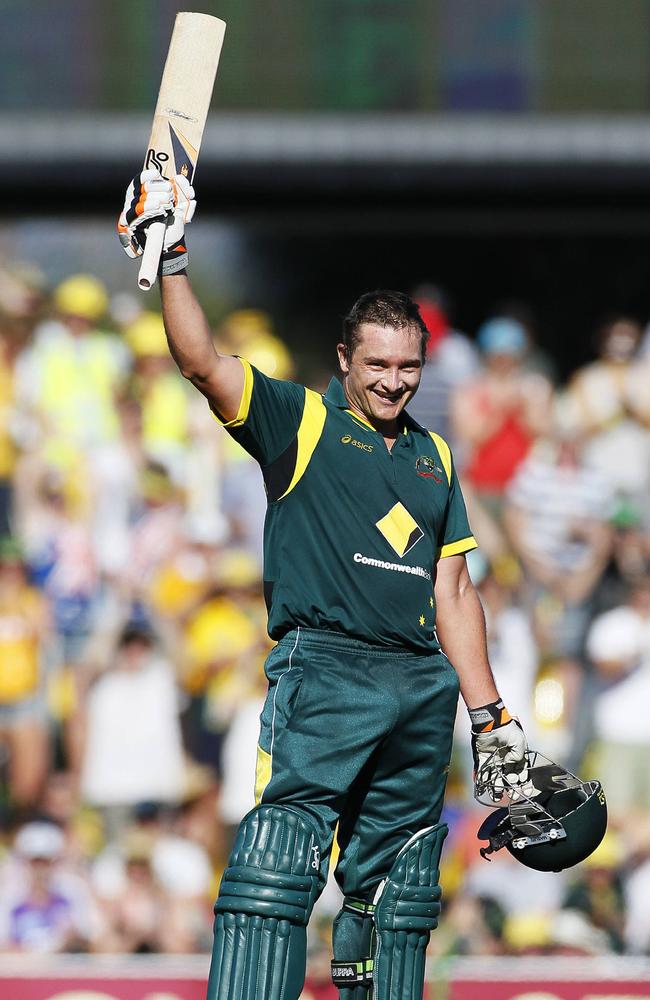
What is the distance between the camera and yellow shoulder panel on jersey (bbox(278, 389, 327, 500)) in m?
3.77

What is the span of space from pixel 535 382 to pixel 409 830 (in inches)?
226

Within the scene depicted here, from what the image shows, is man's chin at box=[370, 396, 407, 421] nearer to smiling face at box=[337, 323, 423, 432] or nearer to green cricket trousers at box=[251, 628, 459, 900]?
smiling face at box=[337, 323, 423, 432]

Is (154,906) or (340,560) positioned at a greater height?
(340,560)

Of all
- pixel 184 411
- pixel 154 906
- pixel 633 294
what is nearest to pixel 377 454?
pixel 154 906

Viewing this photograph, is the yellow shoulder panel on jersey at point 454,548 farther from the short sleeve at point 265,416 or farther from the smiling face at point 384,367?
the short sleeve at point 265,416

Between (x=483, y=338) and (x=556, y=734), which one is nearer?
(x=556, y=734)

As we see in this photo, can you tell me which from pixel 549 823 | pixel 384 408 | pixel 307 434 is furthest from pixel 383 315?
pixel 549 823

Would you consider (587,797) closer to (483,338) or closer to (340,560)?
(340,560)

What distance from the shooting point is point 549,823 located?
394 cm

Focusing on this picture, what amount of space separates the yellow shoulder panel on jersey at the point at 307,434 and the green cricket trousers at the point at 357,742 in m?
0.39

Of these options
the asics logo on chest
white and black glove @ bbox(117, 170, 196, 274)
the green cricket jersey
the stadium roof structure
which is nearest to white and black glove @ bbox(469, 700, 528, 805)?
the green cricket jersey

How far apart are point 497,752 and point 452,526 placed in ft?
1.99

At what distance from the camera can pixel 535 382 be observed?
9266mm

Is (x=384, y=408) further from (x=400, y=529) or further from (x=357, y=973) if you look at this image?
(x=357, y=973)
